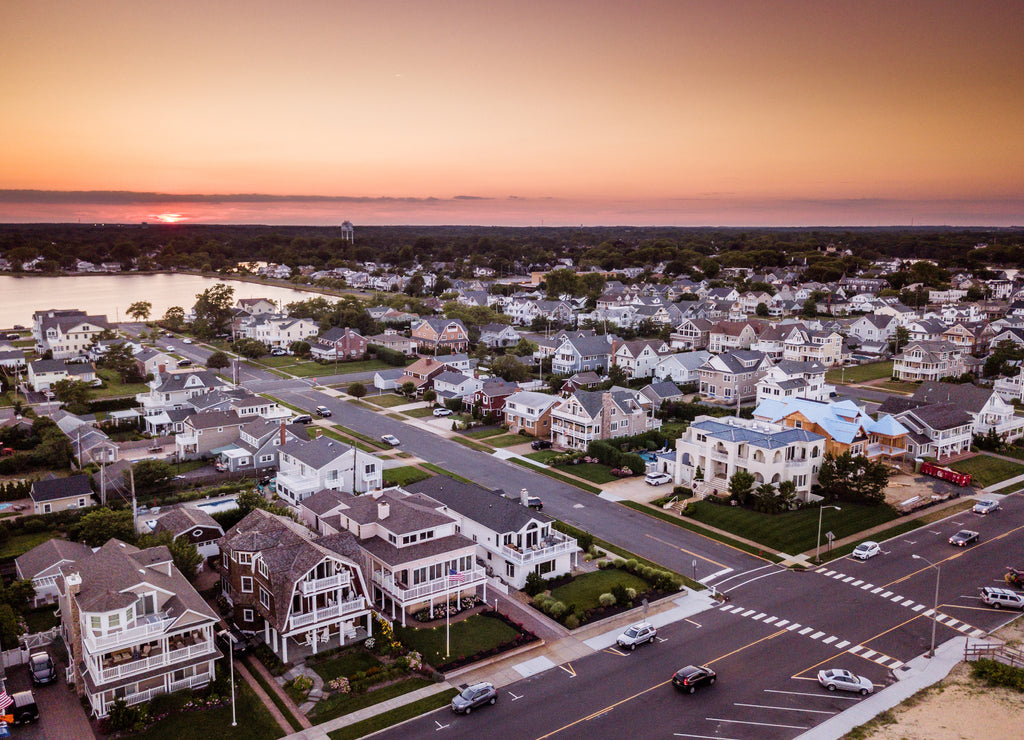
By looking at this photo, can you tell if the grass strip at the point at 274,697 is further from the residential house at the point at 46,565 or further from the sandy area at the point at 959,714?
the sandy area at the point at 959,714

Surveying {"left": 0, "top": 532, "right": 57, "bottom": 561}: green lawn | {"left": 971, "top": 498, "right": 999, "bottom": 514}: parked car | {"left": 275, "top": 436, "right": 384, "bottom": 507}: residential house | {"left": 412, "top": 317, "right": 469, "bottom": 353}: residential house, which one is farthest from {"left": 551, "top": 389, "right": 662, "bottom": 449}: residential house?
{"left": 412, "top": 317, "right": 469, "bottom": 353}: residential house

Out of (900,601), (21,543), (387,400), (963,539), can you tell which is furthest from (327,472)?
(963,539)

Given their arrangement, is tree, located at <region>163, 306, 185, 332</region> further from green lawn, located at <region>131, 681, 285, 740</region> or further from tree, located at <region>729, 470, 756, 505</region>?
green lawn, located at <region>131, 681, 285, 740</region>

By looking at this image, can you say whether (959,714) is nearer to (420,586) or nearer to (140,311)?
(420,586)

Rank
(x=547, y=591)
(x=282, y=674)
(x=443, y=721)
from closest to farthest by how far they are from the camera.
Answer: (x=443, y=721) < (x=282, y=674) < (x=547, y=591)

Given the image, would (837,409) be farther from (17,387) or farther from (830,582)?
(17,387)

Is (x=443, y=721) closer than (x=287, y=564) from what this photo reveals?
Yes

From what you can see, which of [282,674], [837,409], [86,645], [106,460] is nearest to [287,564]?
[282,674]
